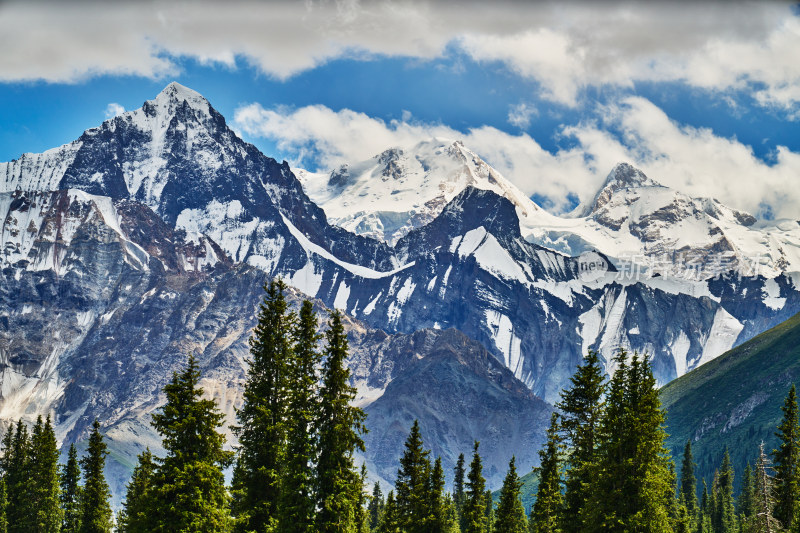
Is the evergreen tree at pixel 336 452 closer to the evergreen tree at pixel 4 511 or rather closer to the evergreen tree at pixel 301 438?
the evergreen tree at pixel 301 438

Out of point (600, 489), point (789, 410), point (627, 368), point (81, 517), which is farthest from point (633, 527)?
point (81, 517)

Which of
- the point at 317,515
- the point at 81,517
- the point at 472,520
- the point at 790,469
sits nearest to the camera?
the point at 317,515

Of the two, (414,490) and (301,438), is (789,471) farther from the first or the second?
(301,438)

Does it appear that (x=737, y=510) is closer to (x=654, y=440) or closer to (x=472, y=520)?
(x=472, y=520)

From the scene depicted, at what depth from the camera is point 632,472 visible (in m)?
58.2

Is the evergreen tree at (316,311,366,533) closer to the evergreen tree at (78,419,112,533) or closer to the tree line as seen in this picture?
the tree line

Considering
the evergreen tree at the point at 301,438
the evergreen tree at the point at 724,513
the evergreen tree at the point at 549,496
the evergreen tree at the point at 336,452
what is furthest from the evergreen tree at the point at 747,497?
the evergreen tree at the point at 301,438

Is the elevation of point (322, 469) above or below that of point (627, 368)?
below

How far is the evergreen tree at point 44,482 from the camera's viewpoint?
88.5m

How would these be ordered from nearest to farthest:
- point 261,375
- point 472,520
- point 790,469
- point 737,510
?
point 261,375 < point 790,469 < point 472,520 < point 737,510

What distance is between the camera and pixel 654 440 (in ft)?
191

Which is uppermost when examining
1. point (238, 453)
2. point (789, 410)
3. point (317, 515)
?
point (789, 410)

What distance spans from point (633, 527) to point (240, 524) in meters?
21.1

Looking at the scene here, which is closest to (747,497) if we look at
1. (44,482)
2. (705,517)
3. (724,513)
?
(705,517)
